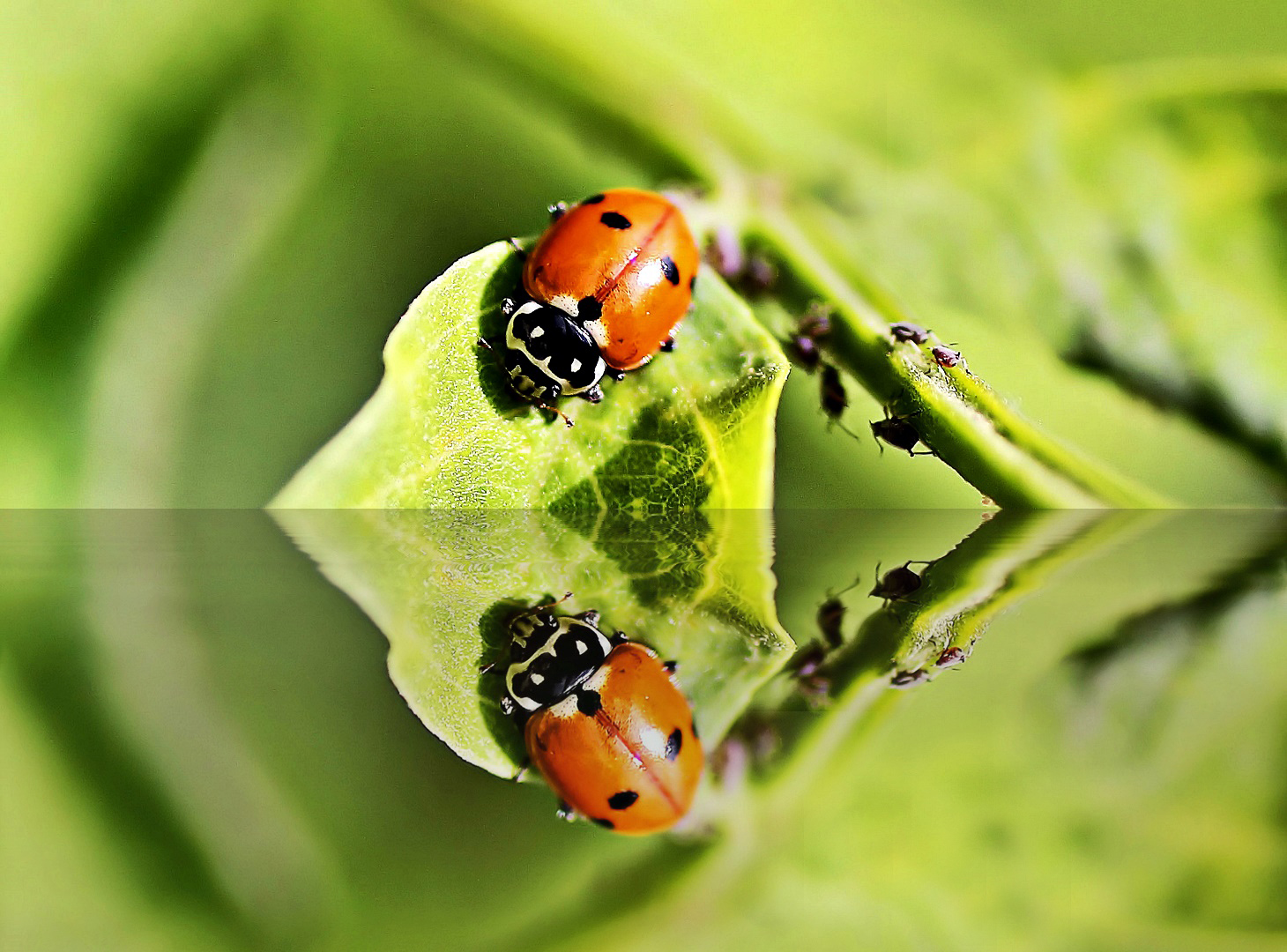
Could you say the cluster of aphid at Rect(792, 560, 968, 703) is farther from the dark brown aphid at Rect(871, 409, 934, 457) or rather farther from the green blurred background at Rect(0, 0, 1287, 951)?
the dark brown aphid at Rect(871, 409, 934, 457)

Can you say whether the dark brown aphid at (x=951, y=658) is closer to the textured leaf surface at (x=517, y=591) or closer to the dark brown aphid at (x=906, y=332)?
the textured leaf surface at (x=517, y=591)

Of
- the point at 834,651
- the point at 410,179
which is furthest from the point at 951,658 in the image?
the point at 410,179

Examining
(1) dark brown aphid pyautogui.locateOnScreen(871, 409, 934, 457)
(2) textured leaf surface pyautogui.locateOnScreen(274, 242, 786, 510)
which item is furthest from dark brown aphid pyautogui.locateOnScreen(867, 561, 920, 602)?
(1) dark brown aphid pyautogui.locateOnScreen(871, 409, 934, 457)

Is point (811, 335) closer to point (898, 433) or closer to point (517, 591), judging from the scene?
point (898, 433)

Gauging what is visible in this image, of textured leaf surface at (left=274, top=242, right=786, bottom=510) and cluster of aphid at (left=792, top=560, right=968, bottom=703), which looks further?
textured leaf surface at (left=274, top=242, right=786, bottom=510)

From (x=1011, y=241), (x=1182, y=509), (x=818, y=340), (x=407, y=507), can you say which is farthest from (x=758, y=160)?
(x=1182, y=509)

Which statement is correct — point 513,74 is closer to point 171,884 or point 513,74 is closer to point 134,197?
point 134,197
